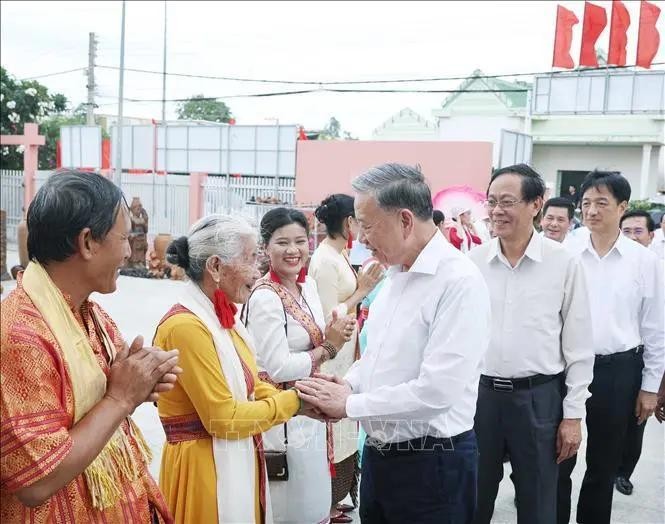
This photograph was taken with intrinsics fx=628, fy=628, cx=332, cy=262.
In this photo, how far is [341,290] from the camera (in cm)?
387

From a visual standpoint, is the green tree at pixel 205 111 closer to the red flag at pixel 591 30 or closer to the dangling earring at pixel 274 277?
the red flag at pixel 591 30

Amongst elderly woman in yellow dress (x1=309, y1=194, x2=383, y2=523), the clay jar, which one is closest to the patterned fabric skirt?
elderly woman in yellow dress (x1=309, y1=194, x2=383, y2=523)

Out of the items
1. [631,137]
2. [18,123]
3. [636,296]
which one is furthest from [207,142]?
[636,296]

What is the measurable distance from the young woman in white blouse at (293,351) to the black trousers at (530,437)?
0.73 metres

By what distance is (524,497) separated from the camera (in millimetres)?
2680

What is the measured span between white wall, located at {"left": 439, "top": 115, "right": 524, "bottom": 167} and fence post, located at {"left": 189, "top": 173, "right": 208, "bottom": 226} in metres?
9.99

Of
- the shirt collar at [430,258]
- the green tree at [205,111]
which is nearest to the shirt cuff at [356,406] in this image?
the shirt collar at [430,258]

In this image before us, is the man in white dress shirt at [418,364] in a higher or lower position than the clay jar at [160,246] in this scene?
higher

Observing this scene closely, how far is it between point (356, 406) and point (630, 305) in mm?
1923

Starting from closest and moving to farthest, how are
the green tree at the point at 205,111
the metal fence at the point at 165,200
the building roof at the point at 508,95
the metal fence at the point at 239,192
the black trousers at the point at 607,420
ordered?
the black trousers at the point at 607,420 < the metal fence at the point at 239,192 < the metal fence at the point at 165,200 < the building roof at the point at 508,95 < the green tree at the point at 205,111

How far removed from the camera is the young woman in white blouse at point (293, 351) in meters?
2.67

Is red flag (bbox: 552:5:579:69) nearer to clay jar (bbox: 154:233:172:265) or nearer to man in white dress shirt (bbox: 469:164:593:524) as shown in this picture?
clay jar (bbox: 154:233:172:265)

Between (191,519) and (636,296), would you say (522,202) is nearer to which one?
(636,296)

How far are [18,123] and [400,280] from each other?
2006cm
